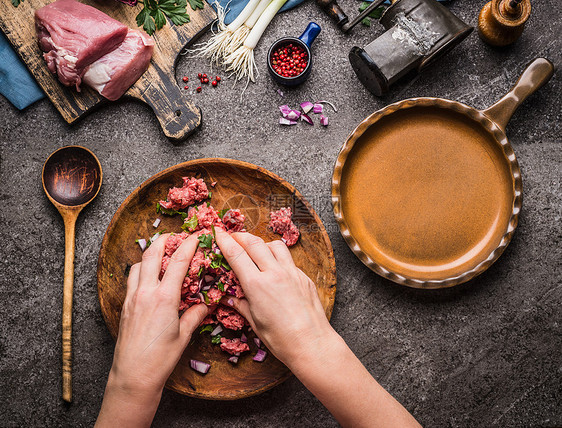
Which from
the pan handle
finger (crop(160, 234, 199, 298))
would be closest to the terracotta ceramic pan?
the pan handle

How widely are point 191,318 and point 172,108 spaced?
97cm

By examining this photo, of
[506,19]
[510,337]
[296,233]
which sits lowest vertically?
[510,337]

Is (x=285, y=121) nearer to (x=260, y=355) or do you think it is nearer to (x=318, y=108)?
(x=318, y=108)

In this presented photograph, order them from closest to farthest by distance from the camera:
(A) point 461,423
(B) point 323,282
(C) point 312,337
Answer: (C) point 312,337, (B) point 323,282, (A) point 461,423

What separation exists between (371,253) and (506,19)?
3.95 feet

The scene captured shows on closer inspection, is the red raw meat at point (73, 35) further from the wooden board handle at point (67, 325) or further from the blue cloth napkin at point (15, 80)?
the wooden board handle at point (67, 325)

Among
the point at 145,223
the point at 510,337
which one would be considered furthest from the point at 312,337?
the point at 510,337

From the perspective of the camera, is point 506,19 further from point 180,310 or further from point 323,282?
point 180,310

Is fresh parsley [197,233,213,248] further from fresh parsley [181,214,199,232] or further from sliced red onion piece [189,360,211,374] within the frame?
sliced red onion piece [189,360,211,374]

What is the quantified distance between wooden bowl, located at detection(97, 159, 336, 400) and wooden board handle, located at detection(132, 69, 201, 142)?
0.23 metres

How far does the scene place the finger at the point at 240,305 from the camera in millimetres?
1583

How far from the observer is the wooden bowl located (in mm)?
1690

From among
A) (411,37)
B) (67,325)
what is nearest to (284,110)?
(411,37)

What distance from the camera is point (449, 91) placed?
1922mm
